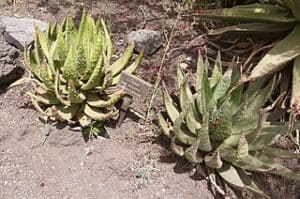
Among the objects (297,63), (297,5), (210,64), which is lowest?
(210,64)

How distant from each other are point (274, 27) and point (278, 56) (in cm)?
41

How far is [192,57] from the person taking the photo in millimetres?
3273

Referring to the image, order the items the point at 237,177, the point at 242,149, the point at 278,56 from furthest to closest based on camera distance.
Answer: the point at 278,56 → the point at 237,177 → the point at 242,149

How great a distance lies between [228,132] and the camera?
235 centimetres

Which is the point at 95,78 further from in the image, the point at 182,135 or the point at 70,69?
the point at 182,135

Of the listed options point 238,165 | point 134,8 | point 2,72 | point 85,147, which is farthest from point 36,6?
point 238,165

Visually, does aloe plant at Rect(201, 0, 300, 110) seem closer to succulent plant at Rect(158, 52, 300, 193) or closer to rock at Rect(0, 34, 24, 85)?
succulent plant at Rect(158, 52, 300, 193)

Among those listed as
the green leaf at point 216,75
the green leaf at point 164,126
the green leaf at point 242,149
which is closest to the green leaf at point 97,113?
the green leaf at point 164,126

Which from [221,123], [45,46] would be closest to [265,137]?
[221,123]

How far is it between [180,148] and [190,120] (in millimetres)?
156

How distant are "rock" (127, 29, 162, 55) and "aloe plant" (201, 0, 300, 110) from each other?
361 mm

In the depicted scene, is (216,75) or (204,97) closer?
(204,97)

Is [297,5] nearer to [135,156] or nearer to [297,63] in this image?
[297,63]

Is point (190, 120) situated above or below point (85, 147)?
above
